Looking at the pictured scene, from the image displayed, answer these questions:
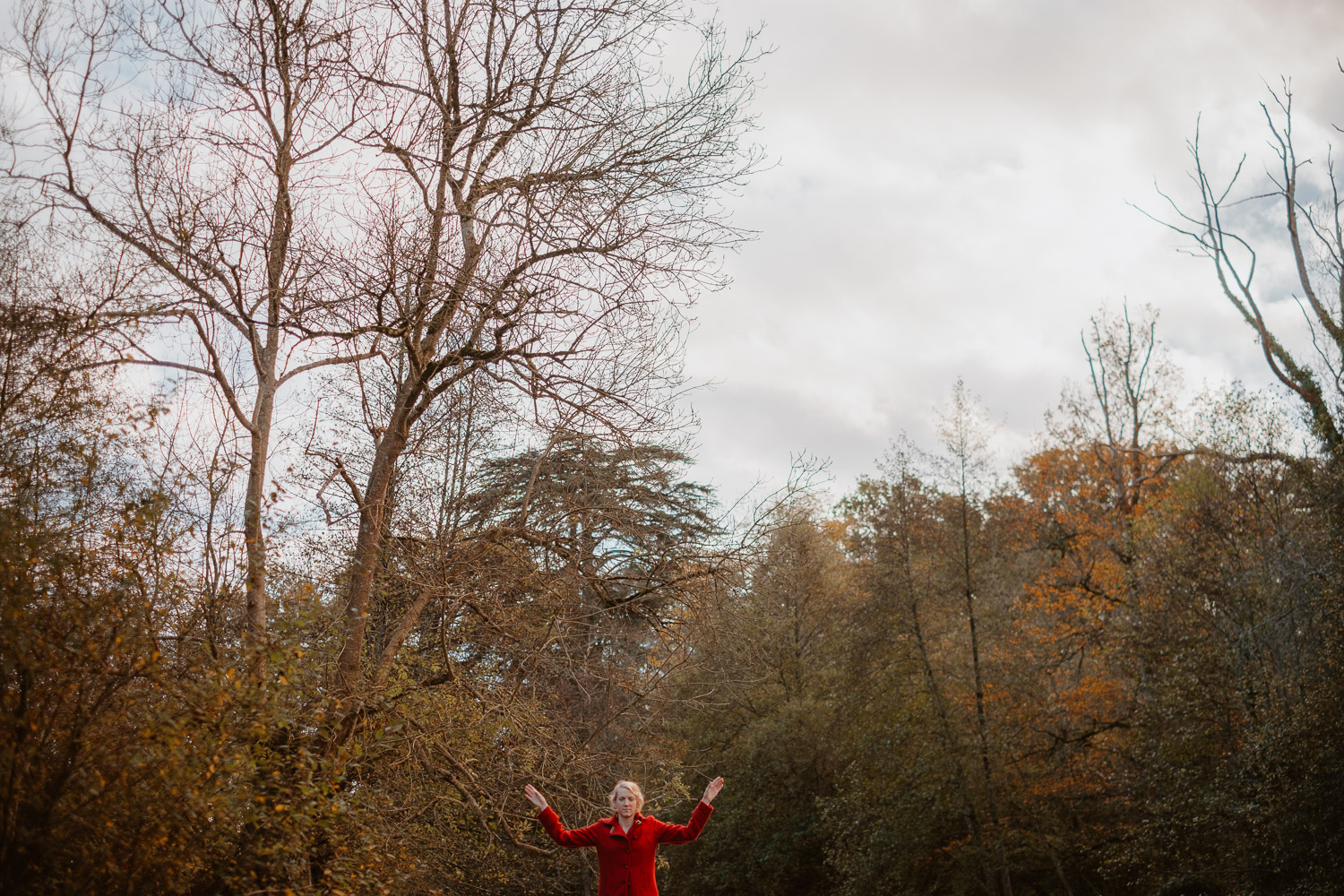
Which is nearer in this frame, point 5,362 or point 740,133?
point 5,362

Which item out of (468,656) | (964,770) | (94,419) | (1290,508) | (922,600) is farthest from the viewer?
(922,600)

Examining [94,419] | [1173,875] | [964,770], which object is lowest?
[1173,875]

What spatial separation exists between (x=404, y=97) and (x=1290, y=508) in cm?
1226

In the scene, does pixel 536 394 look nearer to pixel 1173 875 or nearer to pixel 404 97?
pixel 404 97

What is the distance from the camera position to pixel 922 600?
18188 millimetres

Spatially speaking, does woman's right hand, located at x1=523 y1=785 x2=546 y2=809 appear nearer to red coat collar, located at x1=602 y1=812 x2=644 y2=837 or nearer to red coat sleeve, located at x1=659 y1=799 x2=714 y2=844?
red coat collar, located at x1=602 y1=812 x2=644 y2=837

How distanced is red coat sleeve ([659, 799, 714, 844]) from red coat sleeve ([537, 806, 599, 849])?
410mm

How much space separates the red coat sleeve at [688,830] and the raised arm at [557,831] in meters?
0.42

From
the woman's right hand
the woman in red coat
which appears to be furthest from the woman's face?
the woman's right hand

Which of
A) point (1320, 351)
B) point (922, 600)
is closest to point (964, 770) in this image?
point (922, 600)

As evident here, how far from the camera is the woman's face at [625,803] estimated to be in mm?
5527

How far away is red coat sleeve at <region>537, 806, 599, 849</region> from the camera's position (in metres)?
5.66

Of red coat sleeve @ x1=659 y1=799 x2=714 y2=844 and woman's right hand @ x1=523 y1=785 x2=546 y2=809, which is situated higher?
woman's right hand @ x1=523 y1=785 x2=546 y2=809

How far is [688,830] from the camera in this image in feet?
18.8
